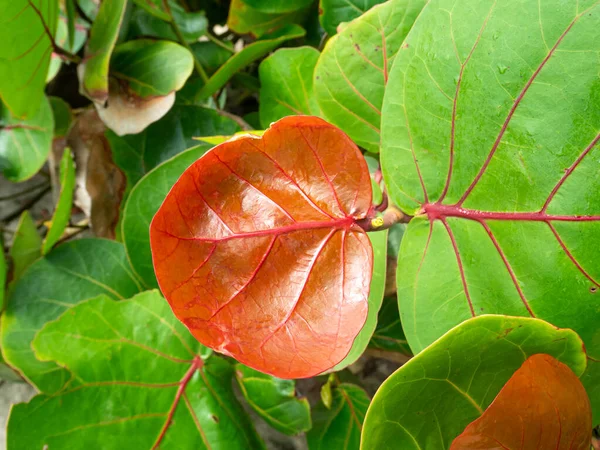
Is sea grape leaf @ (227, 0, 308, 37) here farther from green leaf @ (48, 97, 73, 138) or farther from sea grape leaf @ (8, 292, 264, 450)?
sea grape leaf @ (8, 292, 264, 450)

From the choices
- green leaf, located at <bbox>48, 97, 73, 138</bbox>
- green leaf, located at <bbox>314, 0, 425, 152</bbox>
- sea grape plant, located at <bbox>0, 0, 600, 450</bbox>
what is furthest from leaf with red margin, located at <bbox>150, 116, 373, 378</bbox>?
green leaf, located at <bbox>48, 97, 73, 138</bbox>

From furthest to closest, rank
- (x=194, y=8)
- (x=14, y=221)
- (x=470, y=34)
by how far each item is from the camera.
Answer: (x=14, y=221) < (x=194, y=8) < (x=470, y=34)

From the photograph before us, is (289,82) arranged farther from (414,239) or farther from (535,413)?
(535,413)

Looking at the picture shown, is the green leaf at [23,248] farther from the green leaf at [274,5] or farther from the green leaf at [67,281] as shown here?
the green leaf at [274,5]

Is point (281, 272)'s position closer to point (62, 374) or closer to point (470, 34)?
point (470, 34)

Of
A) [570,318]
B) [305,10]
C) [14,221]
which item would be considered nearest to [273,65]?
[305,10]
